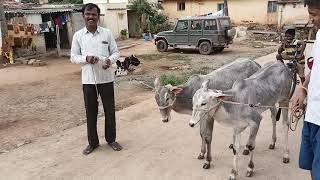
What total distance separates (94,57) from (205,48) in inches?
504

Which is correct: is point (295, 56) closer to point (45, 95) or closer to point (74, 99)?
point (74, 99)

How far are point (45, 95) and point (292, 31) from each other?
270 inches

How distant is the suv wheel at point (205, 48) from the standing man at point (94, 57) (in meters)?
12.2

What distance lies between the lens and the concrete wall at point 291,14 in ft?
84.2

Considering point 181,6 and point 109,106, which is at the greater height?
point 181,6

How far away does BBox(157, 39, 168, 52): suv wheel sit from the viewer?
1820 cm

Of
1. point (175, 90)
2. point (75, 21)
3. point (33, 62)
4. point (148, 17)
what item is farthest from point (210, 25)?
point (175, 90)

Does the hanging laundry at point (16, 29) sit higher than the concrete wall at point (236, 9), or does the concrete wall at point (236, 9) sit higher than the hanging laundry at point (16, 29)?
the concrete wall at point (236, 9)

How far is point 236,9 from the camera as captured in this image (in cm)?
2777

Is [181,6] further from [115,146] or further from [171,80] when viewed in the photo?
[115,146]

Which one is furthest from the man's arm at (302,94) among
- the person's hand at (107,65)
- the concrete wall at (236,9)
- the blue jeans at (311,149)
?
the concrete wall at (236,9)

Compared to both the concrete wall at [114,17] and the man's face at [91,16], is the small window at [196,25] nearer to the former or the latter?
the concrete wall at [114,17]

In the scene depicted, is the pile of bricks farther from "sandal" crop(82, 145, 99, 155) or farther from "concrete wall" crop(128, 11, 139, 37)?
"concrete wall" crop(128, 11, 139, 37)

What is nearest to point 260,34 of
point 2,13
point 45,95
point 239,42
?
point 239,42
